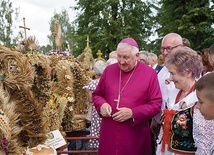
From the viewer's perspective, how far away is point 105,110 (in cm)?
363

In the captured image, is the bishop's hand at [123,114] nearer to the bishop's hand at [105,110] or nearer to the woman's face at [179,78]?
the bishop's hand at [105,110]

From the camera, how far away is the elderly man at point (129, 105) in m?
3.65

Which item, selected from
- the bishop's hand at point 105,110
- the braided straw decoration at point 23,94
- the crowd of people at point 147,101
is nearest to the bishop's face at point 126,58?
the crowd of people at point 147,101

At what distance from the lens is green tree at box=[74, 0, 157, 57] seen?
26312mm

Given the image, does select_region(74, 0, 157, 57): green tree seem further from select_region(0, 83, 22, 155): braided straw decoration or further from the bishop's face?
select_region(0, 83, 22, 155): braided straw decoration

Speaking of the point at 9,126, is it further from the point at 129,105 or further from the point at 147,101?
the point at 147,101

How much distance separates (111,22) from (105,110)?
22.9 meters

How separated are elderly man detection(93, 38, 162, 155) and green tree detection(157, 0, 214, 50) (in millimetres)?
17546

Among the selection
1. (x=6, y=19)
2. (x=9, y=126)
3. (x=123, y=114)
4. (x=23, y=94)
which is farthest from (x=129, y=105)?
(x=6, y=19)

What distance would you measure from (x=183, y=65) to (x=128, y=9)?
2530 cm

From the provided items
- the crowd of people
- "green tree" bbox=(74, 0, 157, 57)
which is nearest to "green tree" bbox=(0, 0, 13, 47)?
"green tree" bbox=(74, 0, 157, 57)

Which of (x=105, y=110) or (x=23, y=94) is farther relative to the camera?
(x=105, y=110)

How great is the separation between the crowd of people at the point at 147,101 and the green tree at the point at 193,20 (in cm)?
1750

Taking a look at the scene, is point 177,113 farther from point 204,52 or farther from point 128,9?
point 128,9
